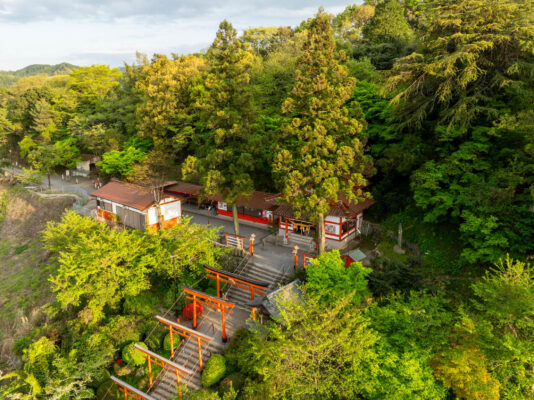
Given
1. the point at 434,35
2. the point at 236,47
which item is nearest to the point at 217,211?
the point at 236,47

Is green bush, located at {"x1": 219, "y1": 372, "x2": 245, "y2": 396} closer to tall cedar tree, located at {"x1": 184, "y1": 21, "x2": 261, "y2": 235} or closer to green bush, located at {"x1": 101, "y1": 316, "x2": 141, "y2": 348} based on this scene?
green bush, located at {"x1": 101, "y1": 316, "x2": 141, "y2": 348}

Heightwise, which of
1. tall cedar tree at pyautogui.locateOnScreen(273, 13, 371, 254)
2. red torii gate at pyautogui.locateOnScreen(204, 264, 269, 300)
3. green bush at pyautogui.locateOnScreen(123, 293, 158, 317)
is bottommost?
green bush at pyautogui.locateOnScreen(123, 293, 158, 317)

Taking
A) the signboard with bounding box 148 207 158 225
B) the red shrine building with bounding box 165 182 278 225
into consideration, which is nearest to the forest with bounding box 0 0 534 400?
the signboard with bounding box 148 207 158 225

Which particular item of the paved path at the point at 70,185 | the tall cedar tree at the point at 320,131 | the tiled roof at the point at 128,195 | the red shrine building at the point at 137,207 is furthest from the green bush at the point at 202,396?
the paved path at the point at 70,185

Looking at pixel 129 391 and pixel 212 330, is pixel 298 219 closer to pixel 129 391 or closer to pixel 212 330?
pixel 212 330

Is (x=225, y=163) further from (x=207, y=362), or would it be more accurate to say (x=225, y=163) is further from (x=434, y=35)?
→ (x=434, y=35)

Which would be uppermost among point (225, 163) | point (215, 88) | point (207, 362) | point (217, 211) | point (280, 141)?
point (215, 88)
